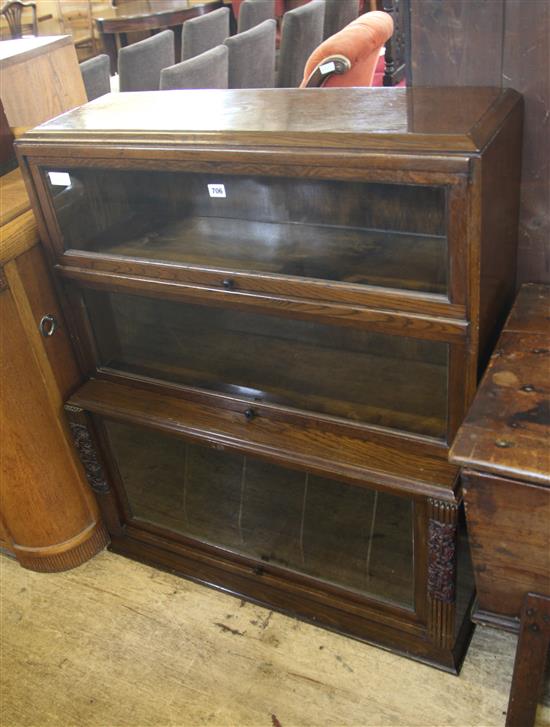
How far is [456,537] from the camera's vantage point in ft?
3.73

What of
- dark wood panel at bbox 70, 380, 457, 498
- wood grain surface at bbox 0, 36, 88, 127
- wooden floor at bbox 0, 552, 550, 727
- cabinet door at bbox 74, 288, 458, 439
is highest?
wood grain surface at bbox 0, 36, 88, 127

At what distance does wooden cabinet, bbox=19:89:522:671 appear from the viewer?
3.25ft

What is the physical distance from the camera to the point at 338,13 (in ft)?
13.0

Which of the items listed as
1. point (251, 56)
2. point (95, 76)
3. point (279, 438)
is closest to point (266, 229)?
point (279, 438)

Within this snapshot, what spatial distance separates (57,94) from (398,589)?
4.81 ft

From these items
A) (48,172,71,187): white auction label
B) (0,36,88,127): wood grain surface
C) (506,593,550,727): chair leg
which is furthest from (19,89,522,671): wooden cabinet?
(0,36,88,127): wood grain surface

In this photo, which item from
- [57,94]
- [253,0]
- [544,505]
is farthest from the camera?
[253,0]

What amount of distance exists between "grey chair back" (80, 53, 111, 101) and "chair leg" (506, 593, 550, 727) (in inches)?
112

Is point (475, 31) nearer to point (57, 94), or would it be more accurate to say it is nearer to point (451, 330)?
point (451, 330)

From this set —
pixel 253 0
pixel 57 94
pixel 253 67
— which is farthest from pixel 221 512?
→ pixel 253 0

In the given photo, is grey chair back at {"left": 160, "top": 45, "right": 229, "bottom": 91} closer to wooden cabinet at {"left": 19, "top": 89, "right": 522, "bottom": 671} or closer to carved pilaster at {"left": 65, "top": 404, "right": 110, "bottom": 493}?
wooden cabinet at {"left": 19, "top": 89, "right": 522, "bottom": 671}

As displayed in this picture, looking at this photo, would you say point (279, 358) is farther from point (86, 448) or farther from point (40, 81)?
point (40, 81)

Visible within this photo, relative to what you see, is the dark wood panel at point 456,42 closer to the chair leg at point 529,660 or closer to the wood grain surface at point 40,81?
the chair leg at point 529,660

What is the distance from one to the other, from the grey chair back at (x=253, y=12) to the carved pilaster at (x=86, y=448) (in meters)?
3.65
